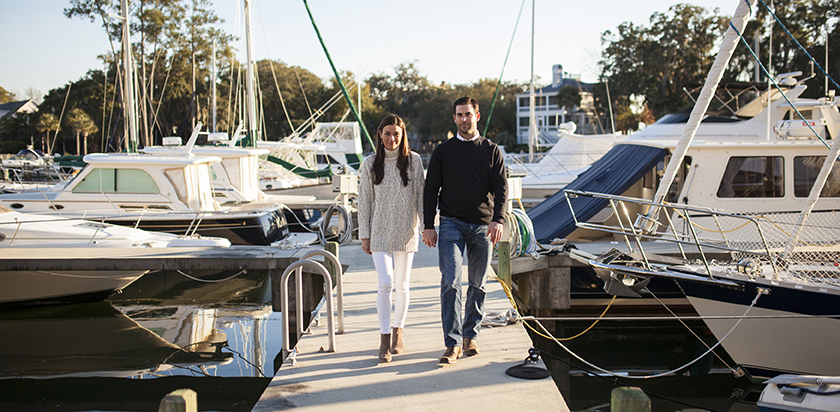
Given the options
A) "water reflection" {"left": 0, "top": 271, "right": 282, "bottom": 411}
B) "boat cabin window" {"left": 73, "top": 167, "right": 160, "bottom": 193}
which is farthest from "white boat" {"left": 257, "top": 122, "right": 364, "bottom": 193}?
"water reflection" {"left": 0, "top": 271, "right": 282, "bottom": 411}

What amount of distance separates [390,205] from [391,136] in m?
0.50

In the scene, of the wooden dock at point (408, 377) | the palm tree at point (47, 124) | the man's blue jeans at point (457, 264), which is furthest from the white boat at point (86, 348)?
the palm tree at point (47, 124)

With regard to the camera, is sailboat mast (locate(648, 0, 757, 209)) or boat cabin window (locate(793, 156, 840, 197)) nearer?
sailboat mast (locate(648, 0, 757, 209))

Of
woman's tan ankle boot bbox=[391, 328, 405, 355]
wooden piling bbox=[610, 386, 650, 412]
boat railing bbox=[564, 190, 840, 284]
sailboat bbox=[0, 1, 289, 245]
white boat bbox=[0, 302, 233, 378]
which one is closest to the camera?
wooden piling bbox=[610, 386, 650, 412]

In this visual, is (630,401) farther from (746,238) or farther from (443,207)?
(746,238)

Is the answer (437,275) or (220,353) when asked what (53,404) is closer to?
(220,353)

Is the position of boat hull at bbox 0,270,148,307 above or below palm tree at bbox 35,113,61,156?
below

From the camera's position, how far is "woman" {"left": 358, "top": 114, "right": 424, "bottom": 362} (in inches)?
163

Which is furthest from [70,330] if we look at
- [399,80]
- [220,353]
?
[399,80]

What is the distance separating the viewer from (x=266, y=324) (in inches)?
355

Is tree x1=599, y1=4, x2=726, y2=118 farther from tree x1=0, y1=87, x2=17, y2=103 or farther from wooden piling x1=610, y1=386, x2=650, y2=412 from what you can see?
tree x1=0, y1=87, x2=17, y2=103

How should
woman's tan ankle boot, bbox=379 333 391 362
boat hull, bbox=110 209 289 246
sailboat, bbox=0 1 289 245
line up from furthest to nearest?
sailboat, bbox=0 1 289 245, boat hull, bbox=110 209 289 246, woman's tan ankle boot, bbox=379 333 391 362

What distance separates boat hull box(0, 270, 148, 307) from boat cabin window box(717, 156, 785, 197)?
8.94 meters

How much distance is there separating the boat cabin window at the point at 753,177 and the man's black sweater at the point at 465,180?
5824 mm
